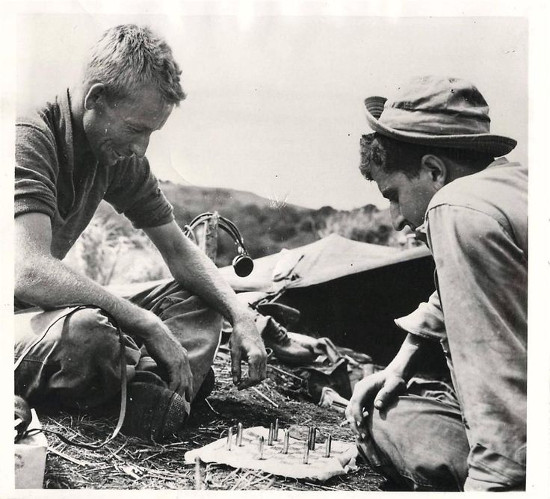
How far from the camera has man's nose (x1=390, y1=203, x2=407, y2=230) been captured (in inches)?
115

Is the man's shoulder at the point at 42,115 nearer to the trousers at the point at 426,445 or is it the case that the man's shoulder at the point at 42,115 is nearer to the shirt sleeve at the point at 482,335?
the shirt sleeve at the point at 482,335

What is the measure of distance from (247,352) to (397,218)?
0.81 m

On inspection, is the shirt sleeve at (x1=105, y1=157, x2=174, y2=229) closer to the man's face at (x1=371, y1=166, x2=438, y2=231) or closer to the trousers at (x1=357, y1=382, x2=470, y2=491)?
the man's face at (x1=371, y1=166, x2=438, y2=231)

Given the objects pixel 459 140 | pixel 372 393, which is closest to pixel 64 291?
pixel 372 393

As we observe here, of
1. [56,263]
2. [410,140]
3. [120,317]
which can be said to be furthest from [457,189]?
[56,263]

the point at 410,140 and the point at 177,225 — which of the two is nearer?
the point at 410,140

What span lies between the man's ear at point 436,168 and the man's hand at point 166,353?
1.17m

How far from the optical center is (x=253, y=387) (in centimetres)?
309

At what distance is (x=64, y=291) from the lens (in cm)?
276

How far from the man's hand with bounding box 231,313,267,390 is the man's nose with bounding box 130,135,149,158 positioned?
786 mm

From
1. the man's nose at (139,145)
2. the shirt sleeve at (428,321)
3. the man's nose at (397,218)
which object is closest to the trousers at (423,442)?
the shirt sleeve at (428,321)

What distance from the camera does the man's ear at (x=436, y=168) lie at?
2.79 metres

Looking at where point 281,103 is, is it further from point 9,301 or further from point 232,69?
point 9,301
